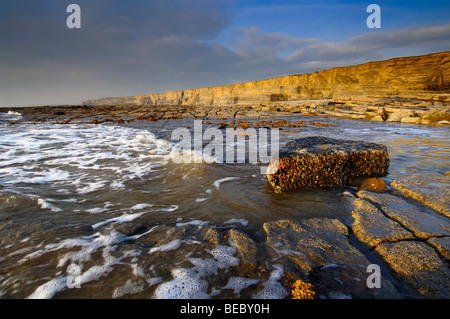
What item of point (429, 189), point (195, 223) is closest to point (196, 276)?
point (195, 223)

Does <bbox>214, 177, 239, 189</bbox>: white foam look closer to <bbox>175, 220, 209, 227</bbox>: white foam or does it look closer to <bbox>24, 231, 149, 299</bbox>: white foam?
<bbox>175, 220, 209, 227</bbox>: white foam

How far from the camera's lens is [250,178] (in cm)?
393

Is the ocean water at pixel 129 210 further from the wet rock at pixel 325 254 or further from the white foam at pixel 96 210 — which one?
the wet rock at pixel 325 254

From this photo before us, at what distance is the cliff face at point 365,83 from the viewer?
2668 cm

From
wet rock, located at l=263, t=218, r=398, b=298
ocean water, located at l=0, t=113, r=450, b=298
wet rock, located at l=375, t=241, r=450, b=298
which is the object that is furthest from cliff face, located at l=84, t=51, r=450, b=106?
wet rock, located at l=263, t=218, r=398, b=298

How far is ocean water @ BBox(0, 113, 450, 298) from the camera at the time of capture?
1612mm

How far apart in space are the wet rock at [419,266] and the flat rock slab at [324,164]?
151cm

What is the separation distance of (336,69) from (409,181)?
40899 millimetres

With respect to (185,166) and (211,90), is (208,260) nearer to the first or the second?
(185,166)

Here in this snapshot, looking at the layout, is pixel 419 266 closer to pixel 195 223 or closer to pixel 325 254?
pixel 325 254

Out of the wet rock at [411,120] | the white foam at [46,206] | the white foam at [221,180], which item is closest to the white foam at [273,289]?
the white foam at [221,180]

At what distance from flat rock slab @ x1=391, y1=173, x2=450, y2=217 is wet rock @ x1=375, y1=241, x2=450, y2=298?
1.02 metres

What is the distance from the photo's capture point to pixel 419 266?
164 cm
